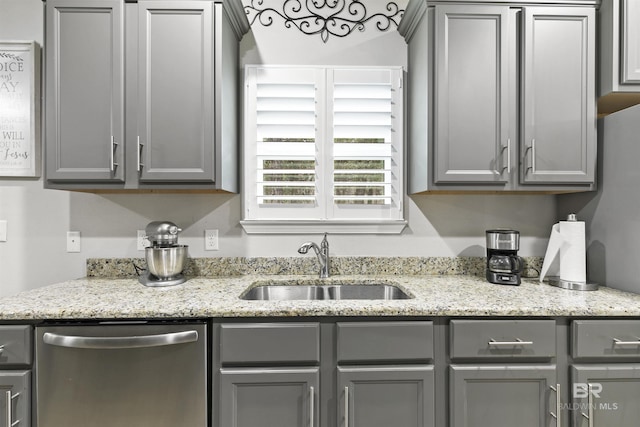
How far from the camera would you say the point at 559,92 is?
1687 mm

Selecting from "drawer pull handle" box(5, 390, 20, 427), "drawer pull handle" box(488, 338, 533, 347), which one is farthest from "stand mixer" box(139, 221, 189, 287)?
"drawer pull handle" box(488, 338, 533, 347)

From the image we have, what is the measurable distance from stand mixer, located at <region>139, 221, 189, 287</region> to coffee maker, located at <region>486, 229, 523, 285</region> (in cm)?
164

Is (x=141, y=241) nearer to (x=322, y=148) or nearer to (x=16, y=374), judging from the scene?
(x=16, y=374)

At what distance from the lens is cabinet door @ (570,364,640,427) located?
135cm

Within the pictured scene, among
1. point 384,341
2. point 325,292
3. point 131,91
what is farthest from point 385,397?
point 131,91

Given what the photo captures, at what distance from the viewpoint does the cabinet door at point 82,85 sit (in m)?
1.62

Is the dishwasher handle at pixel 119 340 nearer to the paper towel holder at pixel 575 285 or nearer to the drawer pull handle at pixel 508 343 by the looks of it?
the drawer pull handle at pixel 508 343

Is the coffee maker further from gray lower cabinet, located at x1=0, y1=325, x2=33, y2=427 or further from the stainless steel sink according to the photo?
gray lower cabinet, located at x1=0, y1=325, x2=33, y2=427

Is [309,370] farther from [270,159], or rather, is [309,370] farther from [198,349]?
[270,159]

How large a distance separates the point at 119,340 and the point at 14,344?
42 cm

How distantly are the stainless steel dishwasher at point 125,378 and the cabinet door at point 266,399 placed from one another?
0.09m

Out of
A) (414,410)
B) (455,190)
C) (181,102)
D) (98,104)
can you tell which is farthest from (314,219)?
(98,104)

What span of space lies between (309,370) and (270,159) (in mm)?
1177

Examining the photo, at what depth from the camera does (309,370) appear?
1341mm
